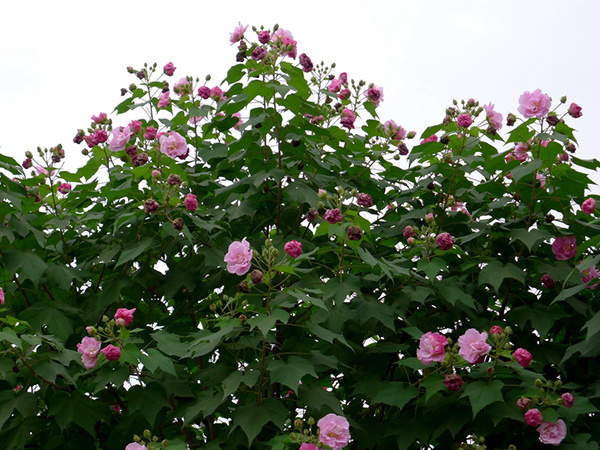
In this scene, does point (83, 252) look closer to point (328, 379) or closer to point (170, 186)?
point (170, 186)

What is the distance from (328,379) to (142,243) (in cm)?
142

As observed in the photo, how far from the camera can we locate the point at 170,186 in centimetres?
429

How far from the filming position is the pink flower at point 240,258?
3551 mm

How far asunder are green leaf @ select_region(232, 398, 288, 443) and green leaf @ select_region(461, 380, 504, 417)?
91 cm

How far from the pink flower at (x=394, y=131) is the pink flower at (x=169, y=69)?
165cm

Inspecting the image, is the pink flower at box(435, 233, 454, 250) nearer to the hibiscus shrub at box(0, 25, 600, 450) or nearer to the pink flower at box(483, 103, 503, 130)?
the hibiscus shrub at box(0, 25, 600, 450)

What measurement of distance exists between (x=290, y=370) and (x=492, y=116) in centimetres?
222

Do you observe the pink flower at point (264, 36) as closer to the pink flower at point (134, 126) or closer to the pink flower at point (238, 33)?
the pink flower at point (238, 33)

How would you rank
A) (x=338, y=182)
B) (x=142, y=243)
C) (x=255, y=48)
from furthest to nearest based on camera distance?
(x=338, y=182)
(x=255, y=48)
(x=142, y=243)

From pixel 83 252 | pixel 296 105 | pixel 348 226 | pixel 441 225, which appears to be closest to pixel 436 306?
pixel 441 225

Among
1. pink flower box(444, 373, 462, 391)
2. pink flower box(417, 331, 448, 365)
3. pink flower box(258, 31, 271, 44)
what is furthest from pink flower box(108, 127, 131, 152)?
pink flower box(444, 373, 462, 391)

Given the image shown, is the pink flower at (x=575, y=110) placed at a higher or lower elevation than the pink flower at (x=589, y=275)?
higher

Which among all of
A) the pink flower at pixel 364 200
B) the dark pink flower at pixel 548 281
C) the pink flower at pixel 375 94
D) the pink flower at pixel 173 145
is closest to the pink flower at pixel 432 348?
the pink flower at pixel 364 200

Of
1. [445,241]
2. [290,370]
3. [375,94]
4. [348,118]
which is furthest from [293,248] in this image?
[375,94]
